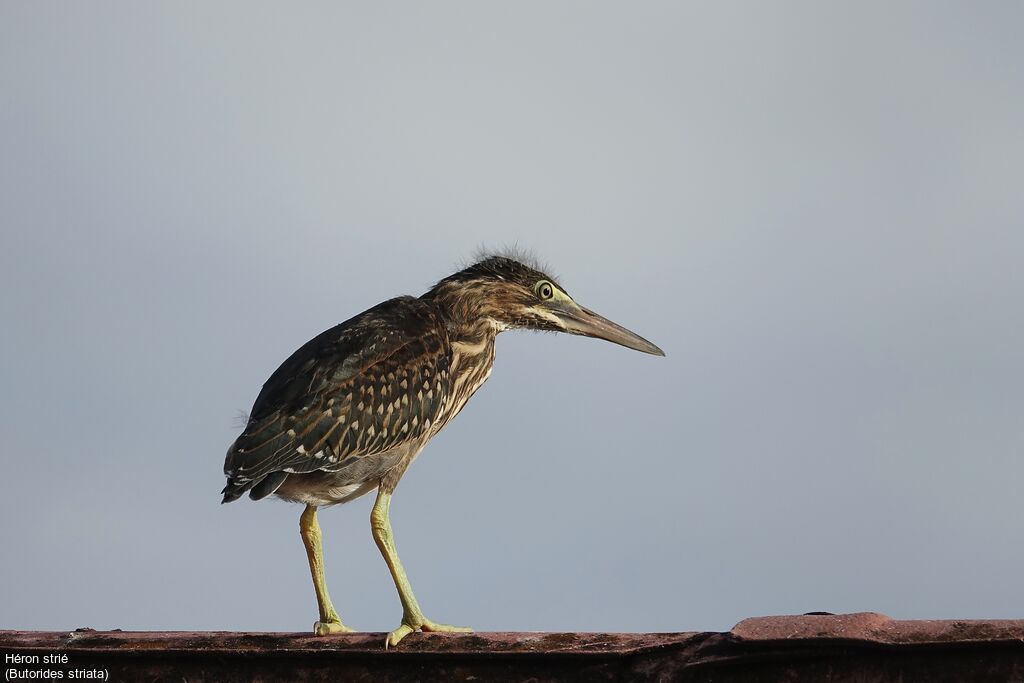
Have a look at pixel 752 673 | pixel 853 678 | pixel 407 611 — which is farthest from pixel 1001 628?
pixel 407 611

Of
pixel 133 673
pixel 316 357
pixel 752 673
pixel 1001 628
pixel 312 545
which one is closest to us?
pixel 1001 628

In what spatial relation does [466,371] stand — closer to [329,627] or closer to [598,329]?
[598,329]

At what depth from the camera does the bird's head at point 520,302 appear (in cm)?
895

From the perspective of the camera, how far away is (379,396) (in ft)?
26.1

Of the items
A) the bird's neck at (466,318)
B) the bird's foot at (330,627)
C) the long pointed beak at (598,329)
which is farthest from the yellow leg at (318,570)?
the long pointed beak at (598,329)

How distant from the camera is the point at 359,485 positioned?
311 inches

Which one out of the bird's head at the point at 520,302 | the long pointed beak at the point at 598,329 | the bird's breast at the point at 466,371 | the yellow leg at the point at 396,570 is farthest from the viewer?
the long pointed beak at the point at 598,329

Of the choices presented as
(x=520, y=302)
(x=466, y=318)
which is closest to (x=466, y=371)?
(x=466, y=318)

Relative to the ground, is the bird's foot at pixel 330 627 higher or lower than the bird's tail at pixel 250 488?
lower

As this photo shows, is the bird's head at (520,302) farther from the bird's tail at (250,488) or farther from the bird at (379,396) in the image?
the bird's tail at (250,488)

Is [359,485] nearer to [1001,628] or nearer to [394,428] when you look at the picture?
[394,428]

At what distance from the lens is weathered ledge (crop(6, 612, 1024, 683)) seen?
3.80 metres

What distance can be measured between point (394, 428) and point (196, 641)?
3.33 m

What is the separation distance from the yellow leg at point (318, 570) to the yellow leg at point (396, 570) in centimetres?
36
